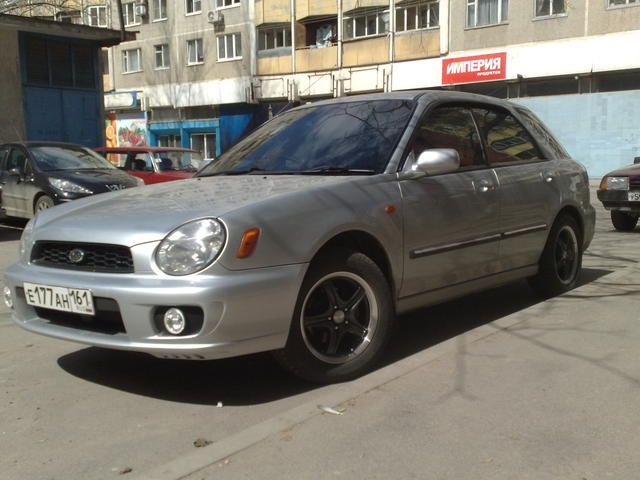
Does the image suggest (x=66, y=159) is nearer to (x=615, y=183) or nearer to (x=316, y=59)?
(x=615, y=183)

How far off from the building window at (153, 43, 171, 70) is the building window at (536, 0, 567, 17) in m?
21.0

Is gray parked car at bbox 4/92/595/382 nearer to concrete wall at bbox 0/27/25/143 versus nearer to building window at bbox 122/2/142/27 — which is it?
concrete wall at bbox 0/27/25/143

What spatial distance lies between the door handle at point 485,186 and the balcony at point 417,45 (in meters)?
25.0

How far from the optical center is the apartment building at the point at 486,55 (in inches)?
950

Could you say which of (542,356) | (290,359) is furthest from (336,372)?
(542,356)

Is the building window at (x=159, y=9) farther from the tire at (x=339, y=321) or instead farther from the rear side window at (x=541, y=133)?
the tire at (x=339, y=321)

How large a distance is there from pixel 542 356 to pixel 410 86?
85.8 feet

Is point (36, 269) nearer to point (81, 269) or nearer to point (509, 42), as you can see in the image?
point (81, 269)

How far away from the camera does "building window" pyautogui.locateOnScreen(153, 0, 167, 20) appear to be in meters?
38.5

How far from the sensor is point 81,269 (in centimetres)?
349

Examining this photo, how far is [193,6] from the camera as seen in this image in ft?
122

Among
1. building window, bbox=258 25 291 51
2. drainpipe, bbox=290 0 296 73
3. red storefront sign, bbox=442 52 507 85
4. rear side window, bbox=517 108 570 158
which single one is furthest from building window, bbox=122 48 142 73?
rear side window, bbox=517 108 570 158

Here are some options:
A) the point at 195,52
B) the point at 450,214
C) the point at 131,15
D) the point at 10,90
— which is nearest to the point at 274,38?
the point at 195,52

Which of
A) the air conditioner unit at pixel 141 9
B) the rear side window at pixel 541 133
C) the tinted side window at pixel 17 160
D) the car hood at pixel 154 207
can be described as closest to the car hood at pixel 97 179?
the tinted side window at pixel 17 160
